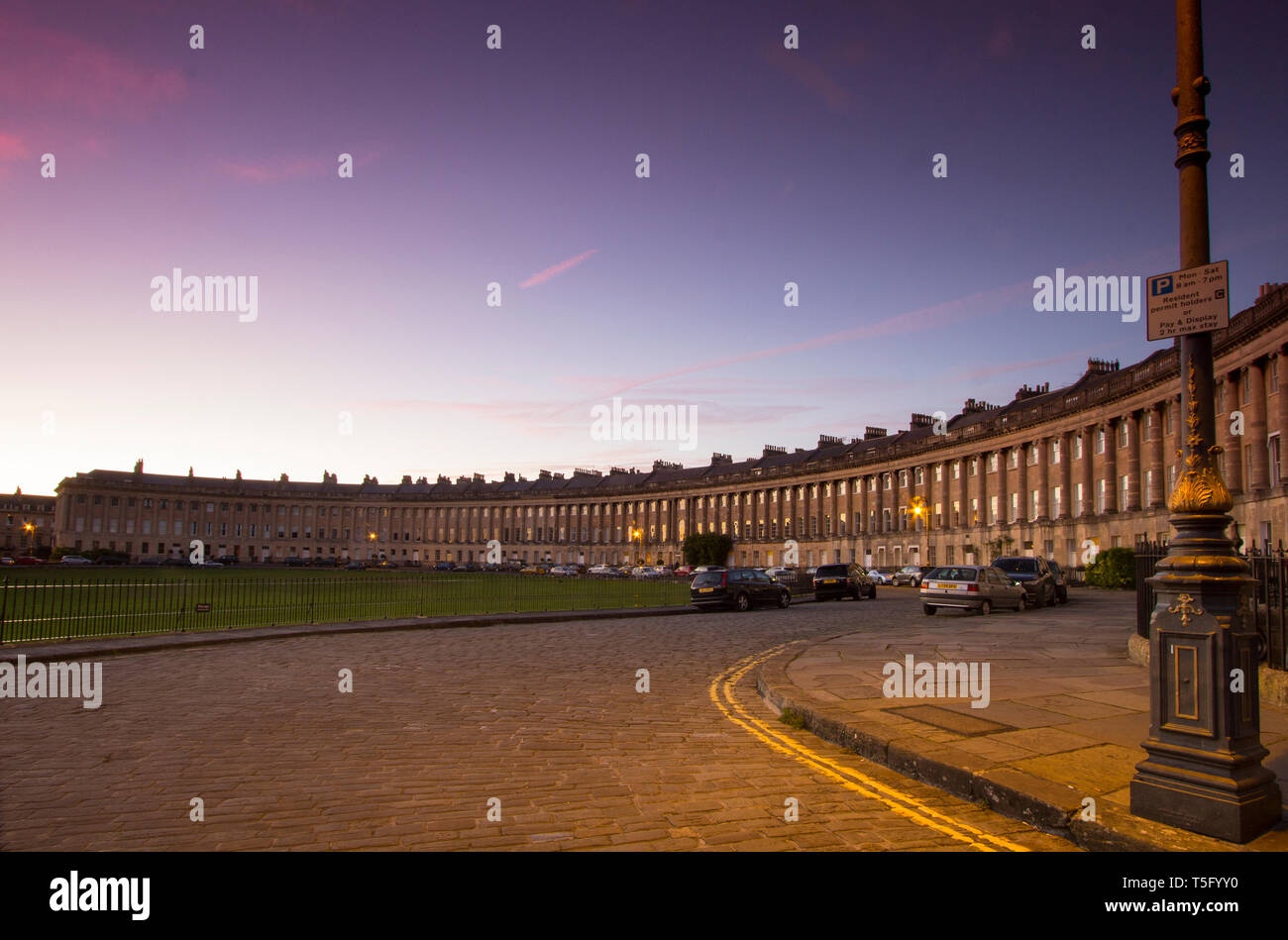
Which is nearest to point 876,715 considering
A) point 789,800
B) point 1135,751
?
point 1135,751

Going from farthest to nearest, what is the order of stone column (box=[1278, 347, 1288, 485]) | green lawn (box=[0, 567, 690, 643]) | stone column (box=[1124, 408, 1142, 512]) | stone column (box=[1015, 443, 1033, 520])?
stone column (box=[1015, 443, 1033, 520]) → stone column (box=[1124, 408, 1142, 512]) → stone column (box=[1278, 347, 1288, 485]) → green lawn (box=[0, 567, 690, 643])

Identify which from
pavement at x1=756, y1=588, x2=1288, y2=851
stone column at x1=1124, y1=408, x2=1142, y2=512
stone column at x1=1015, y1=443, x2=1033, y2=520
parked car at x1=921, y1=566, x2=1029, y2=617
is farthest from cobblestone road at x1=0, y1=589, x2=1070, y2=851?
stone column at x1=1015, y1=443, x2=1033, y2=520

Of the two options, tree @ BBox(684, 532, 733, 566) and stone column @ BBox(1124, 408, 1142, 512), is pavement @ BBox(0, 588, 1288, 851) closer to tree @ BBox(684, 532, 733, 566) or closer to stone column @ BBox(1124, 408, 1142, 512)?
stone column @ BBox(1124, 408, 1142, 512)

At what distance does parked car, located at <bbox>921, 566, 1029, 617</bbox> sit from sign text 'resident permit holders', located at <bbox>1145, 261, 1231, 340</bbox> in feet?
71.8

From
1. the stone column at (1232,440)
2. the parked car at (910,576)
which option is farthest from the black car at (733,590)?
the parked car at (910,576)

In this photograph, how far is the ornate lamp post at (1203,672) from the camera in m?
4.73

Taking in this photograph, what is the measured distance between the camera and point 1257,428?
4312 cm

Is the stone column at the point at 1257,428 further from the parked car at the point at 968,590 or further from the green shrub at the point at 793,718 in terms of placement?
the green shrub at the point at 793,718

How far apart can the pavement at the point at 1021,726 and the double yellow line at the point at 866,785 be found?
1.40 feet

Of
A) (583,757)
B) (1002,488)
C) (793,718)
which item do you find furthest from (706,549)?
(583,757)

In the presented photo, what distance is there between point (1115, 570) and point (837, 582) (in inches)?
592

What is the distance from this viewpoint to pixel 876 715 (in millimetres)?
8680

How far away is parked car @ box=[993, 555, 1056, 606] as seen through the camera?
29.3 m

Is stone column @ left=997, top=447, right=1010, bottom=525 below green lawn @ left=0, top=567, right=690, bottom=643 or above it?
above
